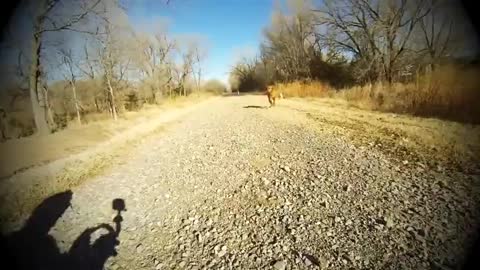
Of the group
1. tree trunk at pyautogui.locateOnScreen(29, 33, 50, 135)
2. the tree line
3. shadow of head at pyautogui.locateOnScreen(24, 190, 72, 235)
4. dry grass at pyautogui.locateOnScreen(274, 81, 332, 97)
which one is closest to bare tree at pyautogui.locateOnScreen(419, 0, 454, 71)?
the tree line

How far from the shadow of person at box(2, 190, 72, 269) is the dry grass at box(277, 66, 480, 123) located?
5.05m

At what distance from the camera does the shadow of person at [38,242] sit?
2.86 meters

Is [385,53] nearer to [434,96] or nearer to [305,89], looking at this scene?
[434,96]

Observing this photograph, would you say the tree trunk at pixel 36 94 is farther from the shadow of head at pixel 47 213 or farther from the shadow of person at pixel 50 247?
the shadow of person at pixel 50 247

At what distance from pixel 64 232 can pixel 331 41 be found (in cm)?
1693

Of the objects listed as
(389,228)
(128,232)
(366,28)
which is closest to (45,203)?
(128,232)

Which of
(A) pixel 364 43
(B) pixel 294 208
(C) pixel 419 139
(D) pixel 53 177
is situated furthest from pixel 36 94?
(A) pixel 364 43

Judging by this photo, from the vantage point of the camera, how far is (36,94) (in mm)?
6289

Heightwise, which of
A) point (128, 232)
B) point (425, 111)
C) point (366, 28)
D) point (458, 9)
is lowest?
point (128, 232)

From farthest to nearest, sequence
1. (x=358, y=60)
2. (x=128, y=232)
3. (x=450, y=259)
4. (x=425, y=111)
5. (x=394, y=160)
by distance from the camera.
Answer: (x=358, y=60) → (x=425, y=111) → (x=394, y=160) → (x=128, y=232) → (x=450, y=259)

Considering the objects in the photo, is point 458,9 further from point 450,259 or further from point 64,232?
point 64,232

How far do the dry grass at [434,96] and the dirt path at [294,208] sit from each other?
532 millimetres

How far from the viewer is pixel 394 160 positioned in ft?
15.0

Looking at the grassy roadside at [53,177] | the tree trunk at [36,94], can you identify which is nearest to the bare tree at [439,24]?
the grassy roadside at [53,177]
